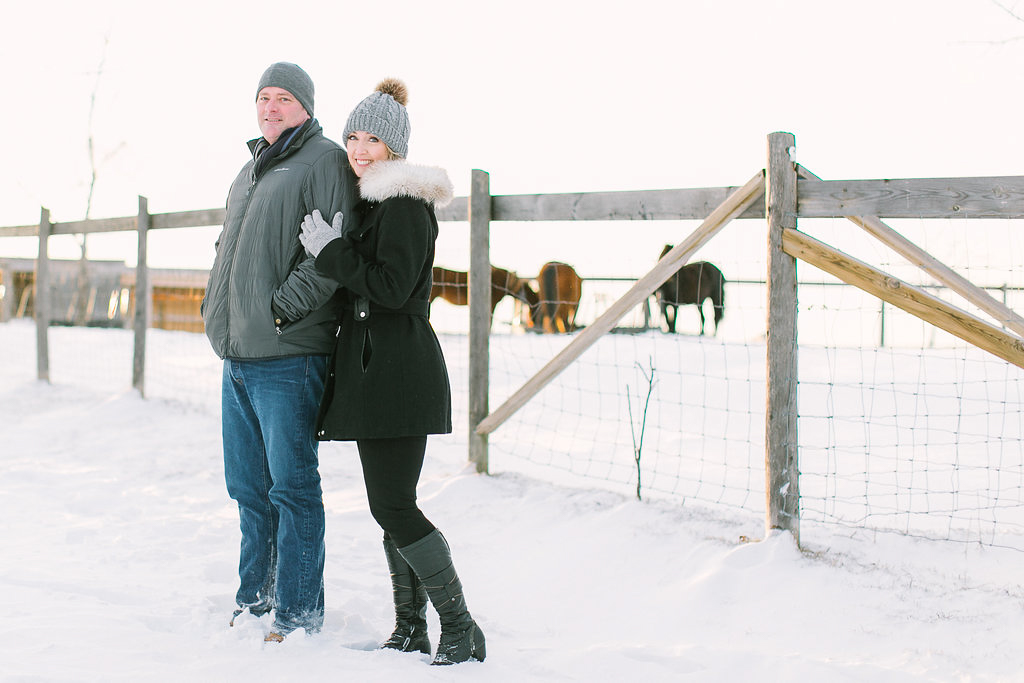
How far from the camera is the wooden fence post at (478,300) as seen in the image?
15.9 feet

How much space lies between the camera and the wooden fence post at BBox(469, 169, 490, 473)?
4.83 m

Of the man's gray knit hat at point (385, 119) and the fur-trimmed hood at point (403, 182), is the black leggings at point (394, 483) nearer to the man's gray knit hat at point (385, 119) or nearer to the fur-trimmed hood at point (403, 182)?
the fur-trimmed hood at point (403, 182)

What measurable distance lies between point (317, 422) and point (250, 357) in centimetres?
30

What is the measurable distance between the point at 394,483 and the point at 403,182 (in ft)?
2.86

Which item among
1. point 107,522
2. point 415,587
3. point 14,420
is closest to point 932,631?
point 415,587

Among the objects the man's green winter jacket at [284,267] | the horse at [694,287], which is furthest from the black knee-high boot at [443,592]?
the horse at [694,287]

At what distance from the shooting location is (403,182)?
2314 mm

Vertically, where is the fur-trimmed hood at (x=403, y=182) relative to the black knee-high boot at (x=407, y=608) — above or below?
above

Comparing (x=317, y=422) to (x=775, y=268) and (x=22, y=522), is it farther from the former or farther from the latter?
(x=22, y=522)

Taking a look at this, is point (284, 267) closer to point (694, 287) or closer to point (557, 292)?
point (557, 292)

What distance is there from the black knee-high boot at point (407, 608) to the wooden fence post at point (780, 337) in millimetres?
1778

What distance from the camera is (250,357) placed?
8.29ft

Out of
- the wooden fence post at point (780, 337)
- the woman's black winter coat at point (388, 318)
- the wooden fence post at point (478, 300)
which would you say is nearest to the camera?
the woman's black winter coat at point (388, 318)

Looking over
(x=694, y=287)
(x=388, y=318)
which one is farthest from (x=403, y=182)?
(x=694, y=287)
